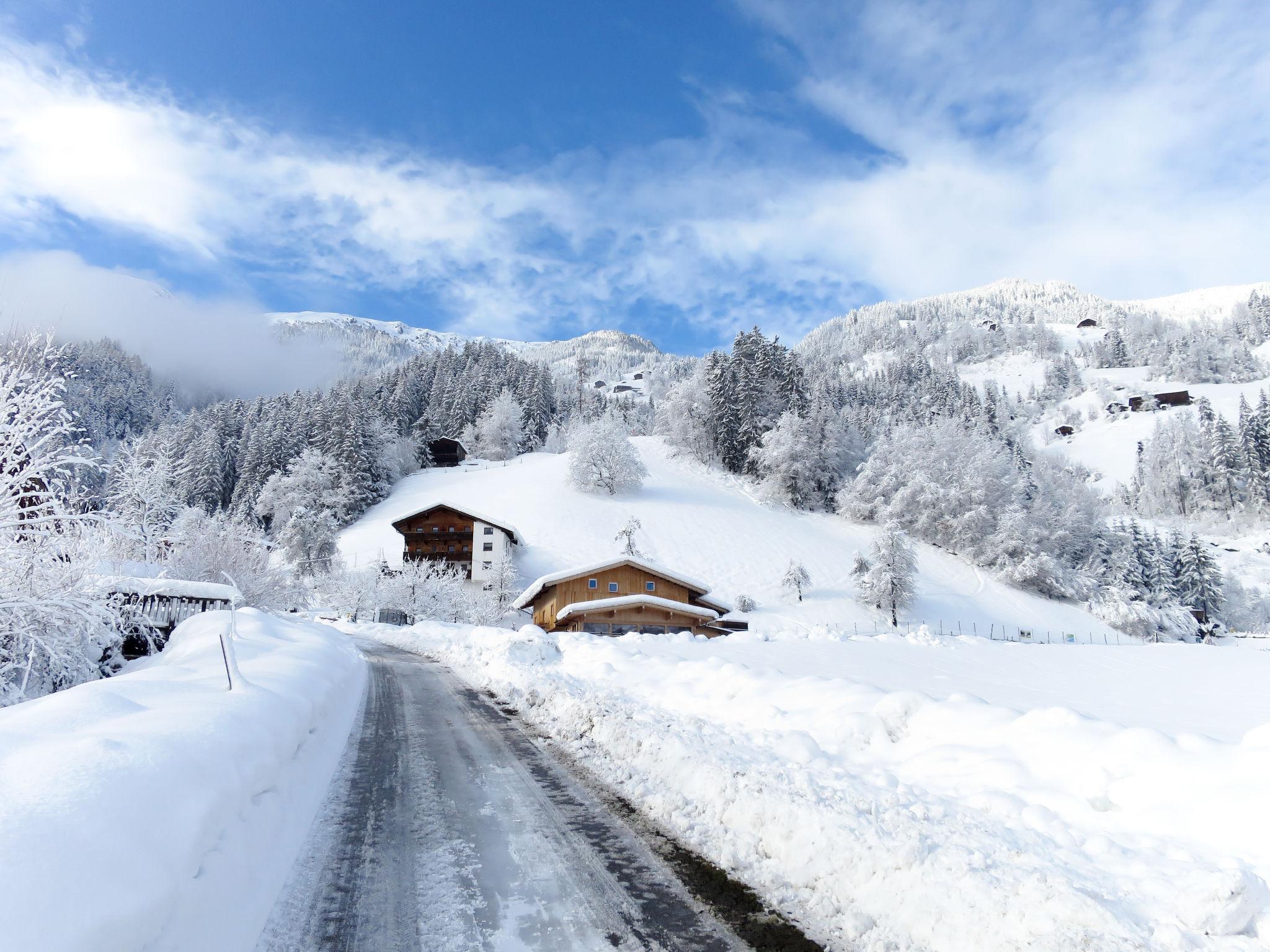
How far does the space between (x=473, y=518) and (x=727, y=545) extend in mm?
24592

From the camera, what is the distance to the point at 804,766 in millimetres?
6785

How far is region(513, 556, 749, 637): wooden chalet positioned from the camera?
36312mm

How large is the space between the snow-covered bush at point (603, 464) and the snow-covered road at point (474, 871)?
6537cm

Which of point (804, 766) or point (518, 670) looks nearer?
point (804, 766)

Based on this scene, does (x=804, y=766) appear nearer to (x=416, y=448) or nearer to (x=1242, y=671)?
(x=1242, y=671)

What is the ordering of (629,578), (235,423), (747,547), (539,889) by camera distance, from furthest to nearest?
1. (235,423)
2. (747,547)
3. (629,578)
4. (539,889)

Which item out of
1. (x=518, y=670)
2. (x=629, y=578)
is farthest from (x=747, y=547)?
(x=518, y=670)

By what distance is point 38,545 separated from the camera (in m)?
9.75

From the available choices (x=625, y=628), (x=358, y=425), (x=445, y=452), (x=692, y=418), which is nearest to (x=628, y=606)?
(x=625, y=628)

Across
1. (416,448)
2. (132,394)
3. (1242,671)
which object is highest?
(132,394)

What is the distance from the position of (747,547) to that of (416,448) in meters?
60.8

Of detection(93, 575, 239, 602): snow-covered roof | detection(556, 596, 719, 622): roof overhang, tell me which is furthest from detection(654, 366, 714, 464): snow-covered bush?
detection(93, 575, 239, 602): snow-covered roof

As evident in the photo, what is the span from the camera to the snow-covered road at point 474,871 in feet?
12.8

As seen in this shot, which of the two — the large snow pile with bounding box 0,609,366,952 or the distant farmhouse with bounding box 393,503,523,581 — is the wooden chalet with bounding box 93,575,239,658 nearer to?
the large snow pile with bounding box 0,609,366,952
